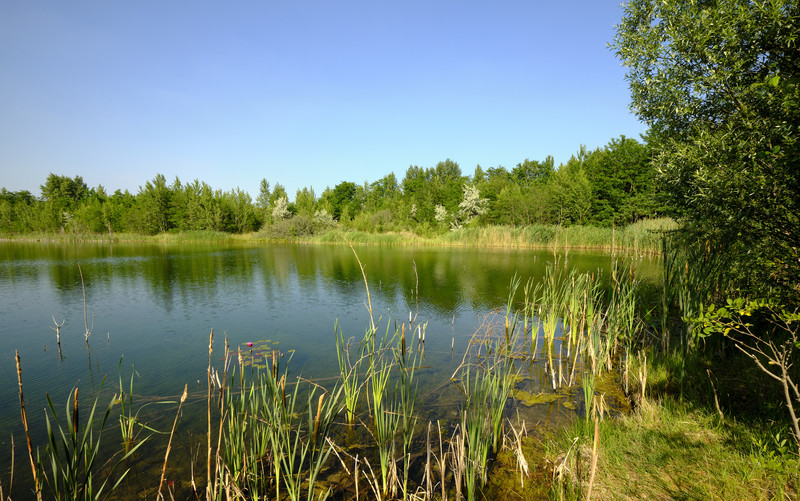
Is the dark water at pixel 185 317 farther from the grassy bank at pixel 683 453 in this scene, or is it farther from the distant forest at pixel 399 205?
the distant forest at pixel 399 205

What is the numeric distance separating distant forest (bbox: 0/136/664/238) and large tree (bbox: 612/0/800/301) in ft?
113

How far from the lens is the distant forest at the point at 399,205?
40.6m

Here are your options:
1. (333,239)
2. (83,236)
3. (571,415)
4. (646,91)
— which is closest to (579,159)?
(333,239)

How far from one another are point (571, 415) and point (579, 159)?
59.2 metres

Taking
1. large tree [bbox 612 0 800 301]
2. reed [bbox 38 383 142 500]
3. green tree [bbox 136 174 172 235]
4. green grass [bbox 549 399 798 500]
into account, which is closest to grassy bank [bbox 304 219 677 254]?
large tree [bbox 612 0 800 301]

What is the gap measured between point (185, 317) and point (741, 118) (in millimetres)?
11861

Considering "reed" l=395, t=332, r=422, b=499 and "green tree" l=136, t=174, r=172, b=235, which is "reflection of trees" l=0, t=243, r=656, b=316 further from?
"green tree" l=136, t=174, r=172, b=235

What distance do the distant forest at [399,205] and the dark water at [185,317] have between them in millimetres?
24223

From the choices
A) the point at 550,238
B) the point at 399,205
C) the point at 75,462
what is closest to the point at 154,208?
the point at 399,205

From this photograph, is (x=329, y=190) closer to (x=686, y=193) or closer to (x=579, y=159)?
(x=579, y=159)

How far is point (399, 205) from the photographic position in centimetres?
5288

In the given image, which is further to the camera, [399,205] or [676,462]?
[399,205]

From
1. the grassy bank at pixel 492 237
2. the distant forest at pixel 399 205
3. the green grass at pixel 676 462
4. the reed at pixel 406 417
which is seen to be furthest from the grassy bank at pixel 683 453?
the distant forest at pixel 399 205

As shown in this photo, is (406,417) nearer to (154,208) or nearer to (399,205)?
(399,205)
